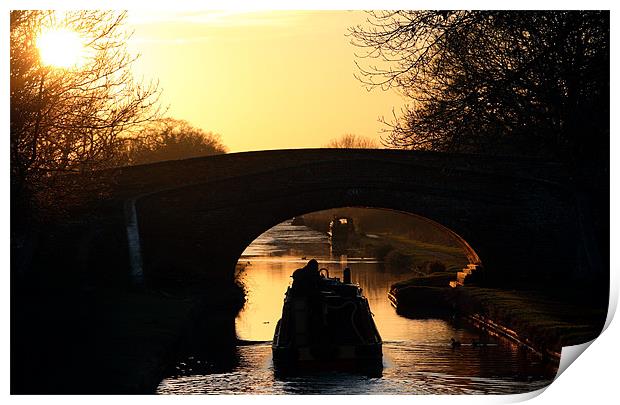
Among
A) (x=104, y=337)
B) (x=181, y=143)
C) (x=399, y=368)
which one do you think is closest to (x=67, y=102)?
(x=104, y=337)

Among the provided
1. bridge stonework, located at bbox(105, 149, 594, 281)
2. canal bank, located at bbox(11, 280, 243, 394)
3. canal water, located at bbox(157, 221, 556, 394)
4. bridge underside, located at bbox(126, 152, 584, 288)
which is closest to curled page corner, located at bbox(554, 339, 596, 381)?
canal water, located at bbox(157, 221, 556, 394)

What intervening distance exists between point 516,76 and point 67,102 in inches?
297

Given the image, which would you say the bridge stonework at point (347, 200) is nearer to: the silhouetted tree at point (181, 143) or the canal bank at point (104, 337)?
the canal bank at point (104, 337)

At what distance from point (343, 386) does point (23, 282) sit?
6.85 meters

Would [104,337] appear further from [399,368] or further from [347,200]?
[347,200]

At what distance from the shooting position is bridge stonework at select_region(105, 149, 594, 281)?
31266mm

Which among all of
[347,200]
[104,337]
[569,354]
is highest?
[347,200]

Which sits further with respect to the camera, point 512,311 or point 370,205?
point 370,205

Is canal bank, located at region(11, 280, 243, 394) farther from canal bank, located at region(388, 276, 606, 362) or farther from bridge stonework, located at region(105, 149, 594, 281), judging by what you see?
canal bank, located at region(388, 276, 606, 362)

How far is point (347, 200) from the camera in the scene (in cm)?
3281

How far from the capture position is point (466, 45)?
20719 mm

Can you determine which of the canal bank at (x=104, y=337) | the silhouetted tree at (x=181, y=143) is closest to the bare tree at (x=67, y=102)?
the canal bank at (x=104, y=337)

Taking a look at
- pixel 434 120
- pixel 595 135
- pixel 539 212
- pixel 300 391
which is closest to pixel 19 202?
pixel 300 391

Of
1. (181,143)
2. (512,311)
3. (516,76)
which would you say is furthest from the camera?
(181,143)
